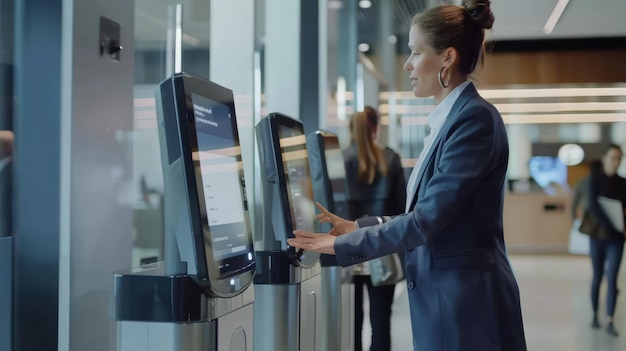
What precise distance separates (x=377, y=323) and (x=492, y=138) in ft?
8.95

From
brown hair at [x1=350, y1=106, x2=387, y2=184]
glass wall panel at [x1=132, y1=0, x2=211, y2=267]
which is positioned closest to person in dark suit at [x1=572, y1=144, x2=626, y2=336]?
brown hair at [x1=350, y1=106, x2=387, y2=184]

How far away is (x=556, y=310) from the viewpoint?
8.02 m

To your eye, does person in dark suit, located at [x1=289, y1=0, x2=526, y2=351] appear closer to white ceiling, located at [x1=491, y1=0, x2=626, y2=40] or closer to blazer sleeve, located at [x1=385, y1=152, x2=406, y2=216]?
blazer sleeve, located at [x1=385, y1=152, x2=406, y2=216]

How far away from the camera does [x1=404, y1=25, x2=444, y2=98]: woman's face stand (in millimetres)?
2121

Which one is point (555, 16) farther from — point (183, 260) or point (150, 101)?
point (183, 260)

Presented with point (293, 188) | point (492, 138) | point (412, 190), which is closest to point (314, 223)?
point (293, 188)

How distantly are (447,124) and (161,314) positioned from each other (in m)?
0.89

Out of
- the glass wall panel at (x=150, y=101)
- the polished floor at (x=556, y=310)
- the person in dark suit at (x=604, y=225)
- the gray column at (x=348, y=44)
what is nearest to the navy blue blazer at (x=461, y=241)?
the glass wall panel at (x=150, y=101)

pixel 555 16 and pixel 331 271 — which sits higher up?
pixel 555 16

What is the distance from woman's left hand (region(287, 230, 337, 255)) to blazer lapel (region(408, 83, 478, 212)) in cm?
25

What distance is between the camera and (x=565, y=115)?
41.9 feet

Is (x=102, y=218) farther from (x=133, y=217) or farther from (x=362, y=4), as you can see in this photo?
(x=362, y=4)

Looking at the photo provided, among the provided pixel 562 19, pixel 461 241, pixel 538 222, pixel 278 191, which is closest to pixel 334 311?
pixel 278 191

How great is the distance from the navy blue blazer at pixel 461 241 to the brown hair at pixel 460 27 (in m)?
0.15
